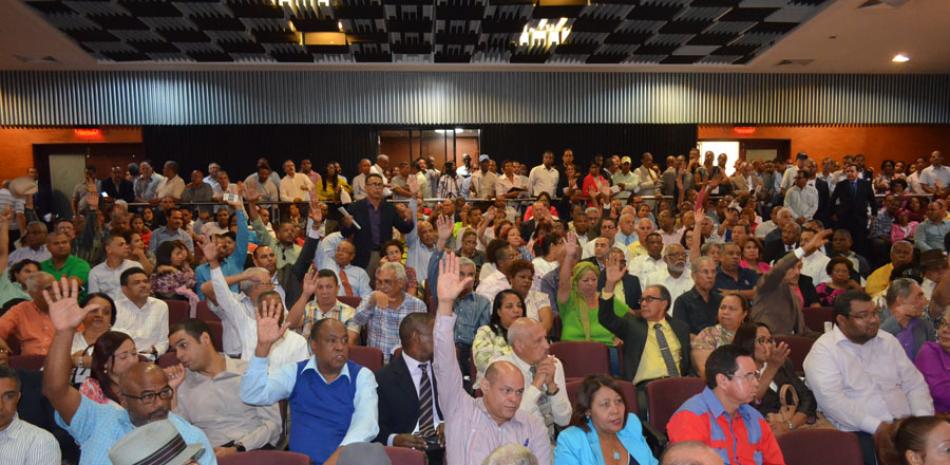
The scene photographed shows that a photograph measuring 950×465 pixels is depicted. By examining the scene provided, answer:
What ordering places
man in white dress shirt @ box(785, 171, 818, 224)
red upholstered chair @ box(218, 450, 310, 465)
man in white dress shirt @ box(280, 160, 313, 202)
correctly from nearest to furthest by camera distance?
red upholstered chair @ box(218, 450, 310, 465) → man in white dress shirt @ box(785, 171, 818, 224) → man in white dress shirt @ box(280, 160, 313, 202)

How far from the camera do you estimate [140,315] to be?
577 centimetres

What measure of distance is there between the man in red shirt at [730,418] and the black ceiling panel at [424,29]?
354 inches

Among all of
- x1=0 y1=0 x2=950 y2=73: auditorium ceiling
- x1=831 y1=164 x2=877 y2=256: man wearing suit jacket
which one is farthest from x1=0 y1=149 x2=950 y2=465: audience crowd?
x1=0 y1=0 x2=950 y2=73: auditorium ceiling

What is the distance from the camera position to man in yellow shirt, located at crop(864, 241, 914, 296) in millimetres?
7113

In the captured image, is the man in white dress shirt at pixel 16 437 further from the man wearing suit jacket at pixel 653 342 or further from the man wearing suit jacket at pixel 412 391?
the man wearing suit jacket at pixel 653 342

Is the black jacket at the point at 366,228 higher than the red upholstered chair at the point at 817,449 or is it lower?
higher

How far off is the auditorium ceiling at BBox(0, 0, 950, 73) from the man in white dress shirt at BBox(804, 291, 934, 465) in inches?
328

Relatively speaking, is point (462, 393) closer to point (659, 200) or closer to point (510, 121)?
point (659, 200)

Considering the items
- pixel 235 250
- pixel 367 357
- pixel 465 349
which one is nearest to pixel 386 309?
pixel 465 349

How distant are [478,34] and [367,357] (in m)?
9.58

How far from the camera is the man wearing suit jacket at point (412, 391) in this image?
419 cm

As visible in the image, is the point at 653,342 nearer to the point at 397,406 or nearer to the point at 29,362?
the point at 397,406

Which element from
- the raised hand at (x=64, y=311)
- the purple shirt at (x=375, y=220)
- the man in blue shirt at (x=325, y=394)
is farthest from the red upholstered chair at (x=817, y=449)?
the purple shirt at (x=375, y=220)

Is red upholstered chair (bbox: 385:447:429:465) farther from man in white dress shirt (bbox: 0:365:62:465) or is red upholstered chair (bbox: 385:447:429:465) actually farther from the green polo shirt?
the green polo shirt
